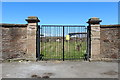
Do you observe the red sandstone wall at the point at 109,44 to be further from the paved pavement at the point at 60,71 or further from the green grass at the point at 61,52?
the paved pavement at the point at 60,71

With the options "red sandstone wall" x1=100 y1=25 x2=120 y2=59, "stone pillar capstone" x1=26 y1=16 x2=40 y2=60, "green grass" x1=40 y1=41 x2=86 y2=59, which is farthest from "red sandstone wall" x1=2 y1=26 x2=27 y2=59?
"red sandstone wall" x1=100 y1=25 x2=120 y2=59

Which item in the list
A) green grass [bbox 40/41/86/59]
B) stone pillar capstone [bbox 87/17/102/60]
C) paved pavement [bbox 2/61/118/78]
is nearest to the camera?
paved pavement [bbox 2/61/118/78]

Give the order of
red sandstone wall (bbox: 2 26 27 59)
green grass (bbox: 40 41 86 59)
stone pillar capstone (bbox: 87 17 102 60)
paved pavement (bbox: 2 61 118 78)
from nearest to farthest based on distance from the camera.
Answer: paved pavement (bbox: 2 61 118 78) → red sandstone wall (bbox: 2 26 27 59) → stone pillar capstone (bbox: 87 17 102 60) → green grass (bbox: 40 41 86 59)

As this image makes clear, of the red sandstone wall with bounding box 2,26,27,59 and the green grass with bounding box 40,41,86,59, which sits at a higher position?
the red sandstone wall with bounding box 2,26,27,59

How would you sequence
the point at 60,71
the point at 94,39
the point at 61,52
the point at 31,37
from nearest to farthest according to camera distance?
1. the point at 60,71
2. the point at 31,37
3. the point at 94,39
4. the point at 61,52

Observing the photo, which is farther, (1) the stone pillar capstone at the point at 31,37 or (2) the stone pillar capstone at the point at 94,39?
(2) the stone pillar capstone at the point at 94,39

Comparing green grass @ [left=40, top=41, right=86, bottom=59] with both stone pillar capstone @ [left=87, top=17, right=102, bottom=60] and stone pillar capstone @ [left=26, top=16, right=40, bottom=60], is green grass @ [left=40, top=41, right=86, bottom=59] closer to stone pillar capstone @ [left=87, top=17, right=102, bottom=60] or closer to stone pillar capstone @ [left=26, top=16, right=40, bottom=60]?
stone pillar capstone @ [left=26, top=16, right=40, bottom=60]

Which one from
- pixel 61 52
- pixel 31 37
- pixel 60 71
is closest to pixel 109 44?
pixel 60 71

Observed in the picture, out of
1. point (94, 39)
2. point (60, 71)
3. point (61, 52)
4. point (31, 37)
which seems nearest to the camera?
point (60, 71)

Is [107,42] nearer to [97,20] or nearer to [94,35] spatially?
[94,35]

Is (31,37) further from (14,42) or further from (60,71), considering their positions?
(60,71)

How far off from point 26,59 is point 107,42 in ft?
14.7

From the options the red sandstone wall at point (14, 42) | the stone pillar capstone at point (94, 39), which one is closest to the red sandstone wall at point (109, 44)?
the stone pillar capstone at point (94, 39)

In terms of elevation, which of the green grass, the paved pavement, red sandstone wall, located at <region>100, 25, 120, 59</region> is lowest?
the paved pavement
